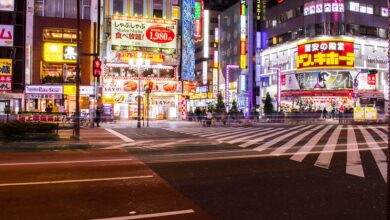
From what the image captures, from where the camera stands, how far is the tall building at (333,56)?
5662 centimetres

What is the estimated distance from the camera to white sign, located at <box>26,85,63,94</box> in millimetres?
38875

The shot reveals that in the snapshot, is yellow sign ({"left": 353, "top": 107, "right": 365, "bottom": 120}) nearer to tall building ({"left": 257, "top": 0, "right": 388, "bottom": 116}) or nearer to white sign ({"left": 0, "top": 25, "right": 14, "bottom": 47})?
tall building ({"left": 257, "top": 0, "right": 388, "bottom": 116})

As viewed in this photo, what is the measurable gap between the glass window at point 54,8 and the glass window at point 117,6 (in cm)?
658

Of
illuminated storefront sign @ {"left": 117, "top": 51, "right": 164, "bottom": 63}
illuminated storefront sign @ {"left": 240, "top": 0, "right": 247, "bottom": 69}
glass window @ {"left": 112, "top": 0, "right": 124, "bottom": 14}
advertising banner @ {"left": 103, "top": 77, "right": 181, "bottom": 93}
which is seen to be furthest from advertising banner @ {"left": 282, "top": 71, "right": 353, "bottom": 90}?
glass window @ {"left": 112, "top": 0, "right": 124, "bottom": 14}

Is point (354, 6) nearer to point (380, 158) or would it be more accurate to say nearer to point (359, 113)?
point (359, 113)

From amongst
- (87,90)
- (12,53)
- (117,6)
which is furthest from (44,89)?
(117,6)

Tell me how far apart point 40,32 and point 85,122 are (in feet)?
43.5

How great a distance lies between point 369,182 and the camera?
30.6 ft

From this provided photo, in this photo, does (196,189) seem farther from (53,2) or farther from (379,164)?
(53,2)

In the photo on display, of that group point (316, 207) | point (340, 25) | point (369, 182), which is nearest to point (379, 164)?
point (369, 182)

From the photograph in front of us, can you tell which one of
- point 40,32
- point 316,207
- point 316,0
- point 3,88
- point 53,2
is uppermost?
point 316,0

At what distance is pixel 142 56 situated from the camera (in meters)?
45.5

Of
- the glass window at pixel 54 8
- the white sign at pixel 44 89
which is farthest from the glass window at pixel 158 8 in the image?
the white sign at pixel 44 89

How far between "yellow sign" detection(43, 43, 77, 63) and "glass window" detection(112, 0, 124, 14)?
886 cm
